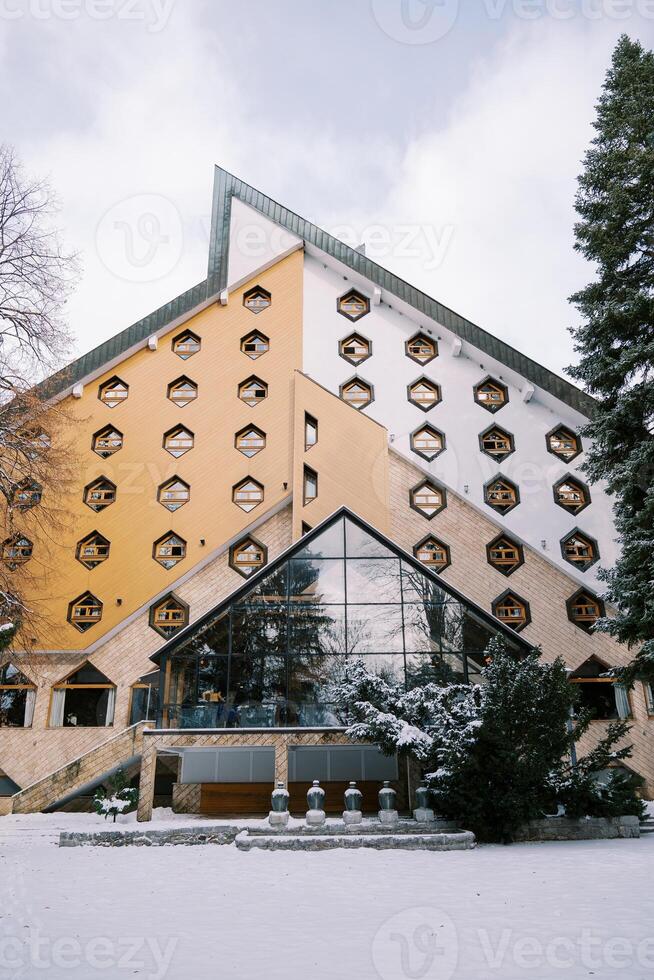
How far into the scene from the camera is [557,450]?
21391 millimetres

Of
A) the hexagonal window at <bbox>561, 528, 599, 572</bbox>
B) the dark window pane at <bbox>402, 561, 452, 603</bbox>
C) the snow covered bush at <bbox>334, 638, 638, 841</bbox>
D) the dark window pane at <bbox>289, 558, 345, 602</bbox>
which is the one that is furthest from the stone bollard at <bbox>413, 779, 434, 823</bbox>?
the hexagonal window at <bbox>561, 528, 599, 572</bbox>

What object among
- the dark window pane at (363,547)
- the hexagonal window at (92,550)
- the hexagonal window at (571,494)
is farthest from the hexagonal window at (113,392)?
the hexagonal window at (571,494)

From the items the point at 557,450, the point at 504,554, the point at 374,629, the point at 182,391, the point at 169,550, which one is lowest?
the point at 374,629

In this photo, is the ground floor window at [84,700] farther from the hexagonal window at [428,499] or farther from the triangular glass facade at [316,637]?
the hexagonal window at [428,499]

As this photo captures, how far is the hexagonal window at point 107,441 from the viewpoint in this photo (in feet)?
69.5

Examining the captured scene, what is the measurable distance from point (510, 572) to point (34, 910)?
15592 mm

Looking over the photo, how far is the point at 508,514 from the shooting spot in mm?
20469

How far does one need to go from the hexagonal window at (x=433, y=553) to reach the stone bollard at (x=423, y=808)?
8585 mm

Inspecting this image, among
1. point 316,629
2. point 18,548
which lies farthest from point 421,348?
point 18,548

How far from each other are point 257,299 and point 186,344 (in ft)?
9.13

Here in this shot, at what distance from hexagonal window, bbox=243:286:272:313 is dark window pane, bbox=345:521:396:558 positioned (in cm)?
1041

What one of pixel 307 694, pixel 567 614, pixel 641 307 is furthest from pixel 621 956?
pixel 567 614

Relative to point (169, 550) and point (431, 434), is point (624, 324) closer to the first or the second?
point (431, 434)

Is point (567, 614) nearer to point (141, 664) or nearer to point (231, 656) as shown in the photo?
point (231, 656)
